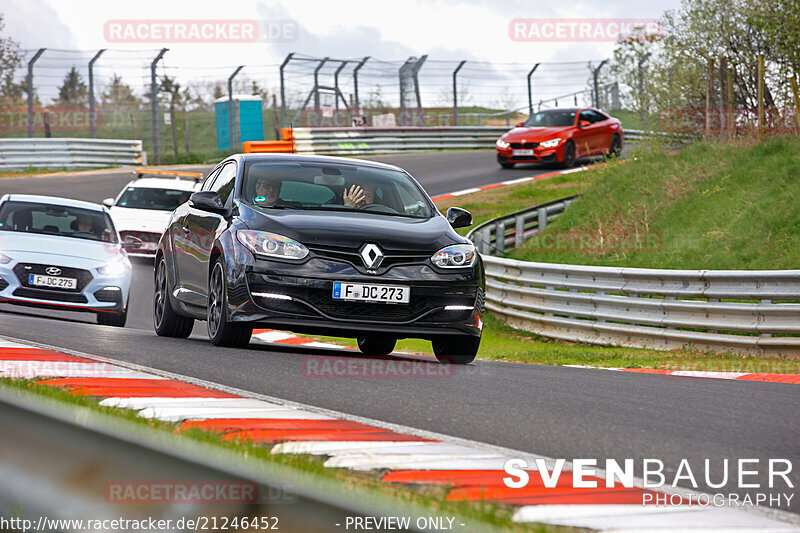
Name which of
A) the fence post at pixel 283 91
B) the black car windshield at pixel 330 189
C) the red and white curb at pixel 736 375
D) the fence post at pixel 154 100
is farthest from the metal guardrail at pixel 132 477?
the fence post at pixel 283 91

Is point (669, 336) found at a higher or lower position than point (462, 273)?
lower

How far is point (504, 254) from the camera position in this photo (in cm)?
1956

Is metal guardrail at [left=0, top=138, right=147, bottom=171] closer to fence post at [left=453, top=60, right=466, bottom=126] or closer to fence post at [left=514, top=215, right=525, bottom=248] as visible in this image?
fence post at [left=453, top=60, right=466, bottom=126]

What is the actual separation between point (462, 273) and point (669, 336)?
5366mm

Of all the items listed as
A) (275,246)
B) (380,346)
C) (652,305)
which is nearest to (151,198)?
(652,305)

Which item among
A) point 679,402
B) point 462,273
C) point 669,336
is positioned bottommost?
point 669,336

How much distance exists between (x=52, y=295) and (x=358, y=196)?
540cm

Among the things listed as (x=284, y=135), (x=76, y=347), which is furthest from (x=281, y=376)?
(x=284, y=135)

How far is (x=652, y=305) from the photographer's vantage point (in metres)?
12.9

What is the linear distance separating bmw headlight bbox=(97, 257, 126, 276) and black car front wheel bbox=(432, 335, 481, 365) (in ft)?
18.5

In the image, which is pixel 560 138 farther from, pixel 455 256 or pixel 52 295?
pixel 455 256

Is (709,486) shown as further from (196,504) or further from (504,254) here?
(504,254)

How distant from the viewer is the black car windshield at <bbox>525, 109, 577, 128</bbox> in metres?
29.4

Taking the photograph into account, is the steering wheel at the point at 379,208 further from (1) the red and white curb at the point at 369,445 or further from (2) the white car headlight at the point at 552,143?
(2) the white car headlight at the point at 552,143
